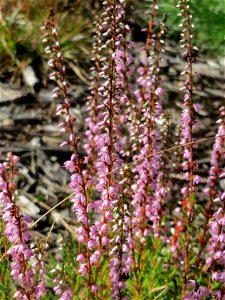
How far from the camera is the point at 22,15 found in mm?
8312

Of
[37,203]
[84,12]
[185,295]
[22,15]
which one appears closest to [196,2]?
[84,12]

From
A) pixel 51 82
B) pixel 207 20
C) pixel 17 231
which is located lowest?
pixel 17 231

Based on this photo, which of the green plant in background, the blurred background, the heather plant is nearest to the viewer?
the heather plant

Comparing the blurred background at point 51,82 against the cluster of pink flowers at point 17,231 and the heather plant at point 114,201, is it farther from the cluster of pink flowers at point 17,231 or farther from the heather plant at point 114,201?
the cluster of pink flowers at point 17,231

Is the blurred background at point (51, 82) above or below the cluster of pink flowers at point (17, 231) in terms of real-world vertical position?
above

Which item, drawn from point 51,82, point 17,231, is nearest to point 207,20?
point 51,82

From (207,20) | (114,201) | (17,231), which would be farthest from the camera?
(207,20)

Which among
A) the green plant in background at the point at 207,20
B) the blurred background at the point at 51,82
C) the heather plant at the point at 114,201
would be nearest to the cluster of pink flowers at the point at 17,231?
the heather plant at the point at 114,201

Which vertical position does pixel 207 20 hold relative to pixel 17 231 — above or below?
above

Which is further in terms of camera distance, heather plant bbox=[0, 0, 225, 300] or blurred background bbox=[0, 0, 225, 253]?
blurred background bbox=[0, 0, 225, 253]

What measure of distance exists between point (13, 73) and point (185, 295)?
4711 millimetres

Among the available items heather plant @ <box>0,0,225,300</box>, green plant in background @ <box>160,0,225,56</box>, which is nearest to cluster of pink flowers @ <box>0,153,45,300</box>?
heather plant @ <box>0,0,225,300</box>

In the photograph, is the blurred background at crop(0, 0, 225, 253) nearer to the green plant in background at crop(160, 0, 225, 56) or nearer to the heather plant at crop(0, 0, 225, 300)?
the green plant in background at crop(160, 0, 225, 56)

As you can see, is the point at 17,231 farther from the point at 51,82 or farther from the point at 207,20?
the point at 207,20
